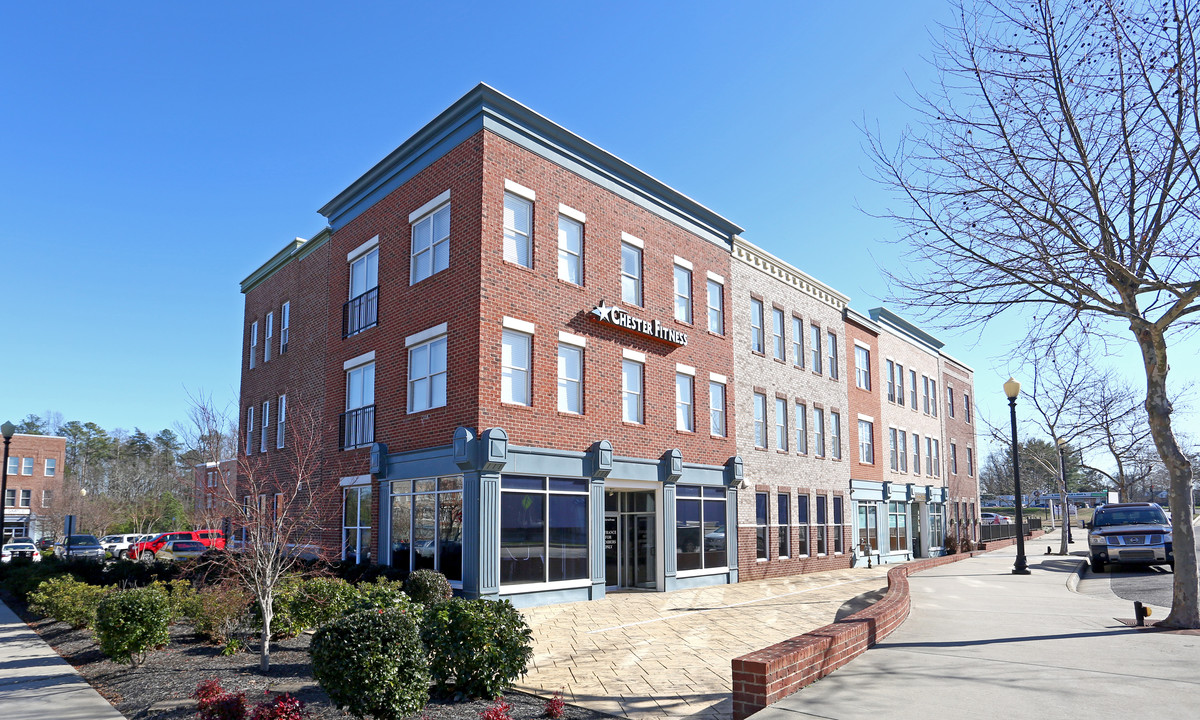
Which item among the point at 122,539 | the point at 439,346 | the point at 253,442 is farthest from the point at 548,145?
the point at 122,539

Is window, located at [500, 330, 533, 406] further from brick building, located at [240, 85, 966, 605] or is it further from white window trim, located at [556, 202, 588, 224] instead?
white window trim, located at [556, 202, 588, 224]

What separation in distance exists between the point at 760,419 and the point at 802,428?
127 inches

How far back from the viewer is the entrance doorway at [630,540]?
21016 millimetres

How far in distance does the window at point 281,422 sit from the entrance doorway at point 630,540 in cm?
1224

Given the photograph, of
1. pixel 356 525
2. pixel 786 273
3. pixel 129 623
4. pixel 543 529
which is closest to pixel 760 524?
pixel 786 273

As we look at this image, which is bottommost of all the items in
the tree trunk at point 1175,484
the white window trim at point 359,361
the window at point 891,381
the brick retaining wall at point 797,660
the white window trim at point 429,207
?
the brick retaining wall at point 797,660

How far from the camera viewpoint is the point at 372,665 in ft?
23.9

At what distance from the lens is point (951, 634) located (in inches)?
422

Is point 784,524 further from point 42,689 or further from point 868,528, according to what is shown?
point 42,689

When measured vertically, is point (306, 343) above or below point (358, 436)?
above

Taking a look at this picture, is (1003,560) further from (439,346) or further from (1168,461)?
(439,346)

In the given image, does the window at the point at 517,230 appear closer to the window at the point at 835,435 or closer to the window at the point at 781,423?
the window at the point at 781,423

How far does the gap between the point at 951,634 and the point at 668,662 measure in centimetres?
389

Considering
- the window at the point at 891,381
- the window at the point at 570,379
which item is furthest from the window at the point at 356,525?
the window at the point at 891,381
